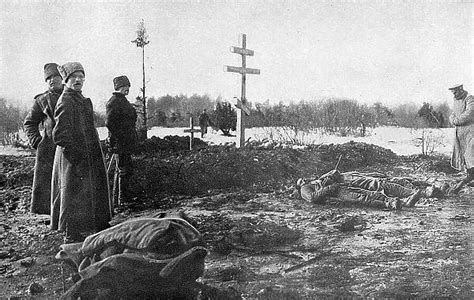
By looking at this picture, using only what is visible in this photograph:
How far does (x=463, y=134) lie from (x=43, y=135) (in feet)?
13.9

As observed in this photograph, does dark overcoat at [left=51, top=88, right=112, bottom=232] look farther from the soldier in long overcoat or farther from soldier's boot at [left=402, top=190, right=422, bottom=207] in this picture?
soldier's boot at [left=402, top=190, right=422, bottom=207]

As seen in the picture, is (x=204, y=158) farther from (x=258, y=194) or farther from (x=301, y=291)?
(x=301, y=291)

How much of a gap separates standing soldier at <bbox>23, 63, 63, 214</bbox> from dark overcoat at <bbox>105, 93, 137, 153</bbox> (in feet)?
1.64

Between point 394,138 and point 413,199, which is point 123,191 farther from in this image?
point 394,138

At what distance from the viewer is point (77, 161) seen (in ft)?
10.9

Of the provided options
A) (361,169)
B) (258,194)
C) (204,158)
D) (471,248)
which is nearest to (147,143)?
(204,158)

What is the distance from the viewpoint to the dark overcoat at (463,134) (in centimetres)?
Result: 444

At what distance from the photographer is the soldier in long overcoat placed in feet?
10.8

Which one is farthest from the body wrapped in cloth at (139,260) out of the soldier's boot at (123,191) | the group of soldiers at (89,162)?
the soldier's boot at (123,191)

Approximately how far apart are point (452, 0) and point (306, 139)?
210 centimetres

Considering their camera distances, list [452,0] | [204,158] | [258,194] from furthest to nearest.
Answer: [204,158] < [258,194] < [452,0]

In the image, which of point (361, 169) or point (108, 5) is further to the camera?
point (361, 169)

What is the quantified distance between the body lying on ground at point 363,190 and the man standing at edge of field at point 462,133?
1.41 ft

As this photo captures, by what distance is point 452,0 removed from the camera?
4039 millimetres
